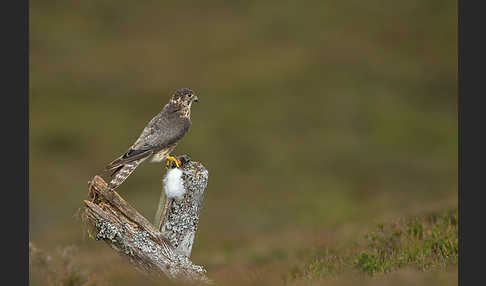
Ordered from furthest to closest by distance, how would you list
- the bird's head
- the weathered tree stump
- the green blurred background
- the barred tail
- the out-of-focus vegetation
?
the green blurred background
the bird's head
the out-of-focus vegetation
the barred tail
the weathered tree stump

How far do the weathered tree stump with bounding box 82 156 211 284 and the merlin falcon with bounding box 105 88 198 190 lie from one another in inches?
13.0

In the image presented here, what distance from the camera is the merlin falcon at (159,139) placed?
26.2 feet

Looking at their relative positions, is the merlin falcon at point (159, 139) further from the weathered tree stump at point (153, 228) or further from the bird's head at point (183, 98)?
the weathered tree stump at point (153, 228)

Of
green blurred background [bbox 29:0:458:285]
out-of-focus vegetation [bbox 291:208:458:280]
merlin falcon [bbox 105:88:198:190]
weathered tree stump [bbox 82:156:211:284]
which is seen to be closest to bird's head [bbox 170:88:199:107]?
merlin falcon [bbox 105:88:198:190]

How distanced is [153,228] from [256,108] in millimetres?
28926

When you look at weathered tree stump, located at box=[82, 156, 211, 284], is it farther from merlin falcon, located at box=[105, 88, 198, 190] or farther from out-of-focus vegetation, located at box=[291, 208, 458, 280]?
out-of-focus vegetation, located at box=[291, 208, 458, 280]

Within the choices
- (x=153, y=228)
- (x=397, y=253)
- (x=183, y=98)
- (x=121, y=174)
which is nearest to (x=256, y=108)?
(x=183, y=98)

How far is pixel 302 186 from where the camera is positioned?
28.6m

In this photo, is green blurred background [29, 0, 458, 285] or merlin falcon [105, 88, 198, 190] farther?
green blurred background [29, 0, 458, 285]

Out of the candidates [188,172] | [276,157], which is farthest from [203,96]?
[188,172]

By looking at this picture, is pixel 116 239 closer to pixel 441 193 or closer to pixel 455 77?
pixel 441 193

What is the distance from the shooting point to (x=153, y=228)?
7.75 metres

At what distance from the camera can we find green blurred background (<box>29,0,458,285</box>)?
25969mm

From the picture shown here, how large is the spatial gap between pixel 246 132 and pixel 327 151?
5.38 metres
